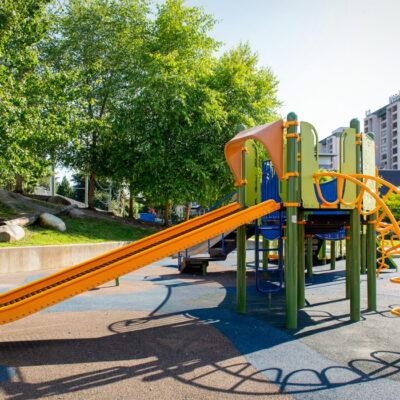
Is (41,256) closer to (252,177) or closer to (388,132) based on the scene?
(252,177)

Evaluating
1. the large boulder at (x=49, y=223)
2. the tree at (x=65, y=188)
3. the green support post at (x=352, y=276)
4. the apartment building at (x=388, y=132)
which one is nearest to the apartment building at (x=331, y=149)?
the apartment building at (x=388, y=132)

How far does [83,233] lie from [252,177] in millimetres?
12539

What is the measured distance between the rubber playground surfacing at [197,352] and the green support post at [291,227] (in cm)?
35

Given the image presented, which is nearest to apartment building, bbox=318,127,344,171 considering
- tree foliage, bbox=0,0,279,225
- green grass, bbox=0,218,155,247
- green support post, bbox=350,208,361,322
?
tree foliage, bbox=0,0,279,225

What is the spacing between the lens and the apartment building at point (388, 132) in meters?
90.2

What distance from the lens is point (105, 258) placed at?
621 cm

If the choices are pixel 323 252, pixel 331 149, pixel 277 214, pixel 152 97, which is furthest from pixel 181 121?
pixel 331 149

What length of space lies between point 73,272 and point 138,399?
111 inches

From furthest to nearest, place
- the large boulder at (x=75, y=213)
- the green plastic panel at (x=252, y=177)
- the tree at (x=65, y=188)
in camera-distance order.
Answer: the tree at (x=65, y=188) < the large boulder at (x=75, y=213) < the green plastic panel at (x=252, y=177)

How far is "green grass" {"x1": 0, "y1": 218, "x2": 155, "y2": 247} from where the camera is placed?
15125 millimetres

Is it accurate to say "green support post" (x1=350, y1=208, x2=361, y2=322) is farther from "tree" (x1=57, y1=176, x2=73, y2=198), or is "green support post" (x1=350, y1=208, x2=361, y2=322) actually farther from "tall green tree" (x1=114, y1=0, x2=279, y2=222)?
"tree" (x1=57, y1=176, x2=73, y2=198)

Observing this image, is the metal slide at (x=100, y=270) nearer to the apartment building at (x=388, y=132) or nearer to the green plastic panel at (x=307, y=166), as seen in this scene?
the green plastic panel at (x=307, y=166)

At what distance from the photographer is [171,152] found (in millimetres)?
22422

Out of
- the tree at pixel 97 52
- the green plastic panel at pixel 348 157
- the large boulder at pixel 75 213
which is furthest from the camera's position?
the tree at pixel 97 52
